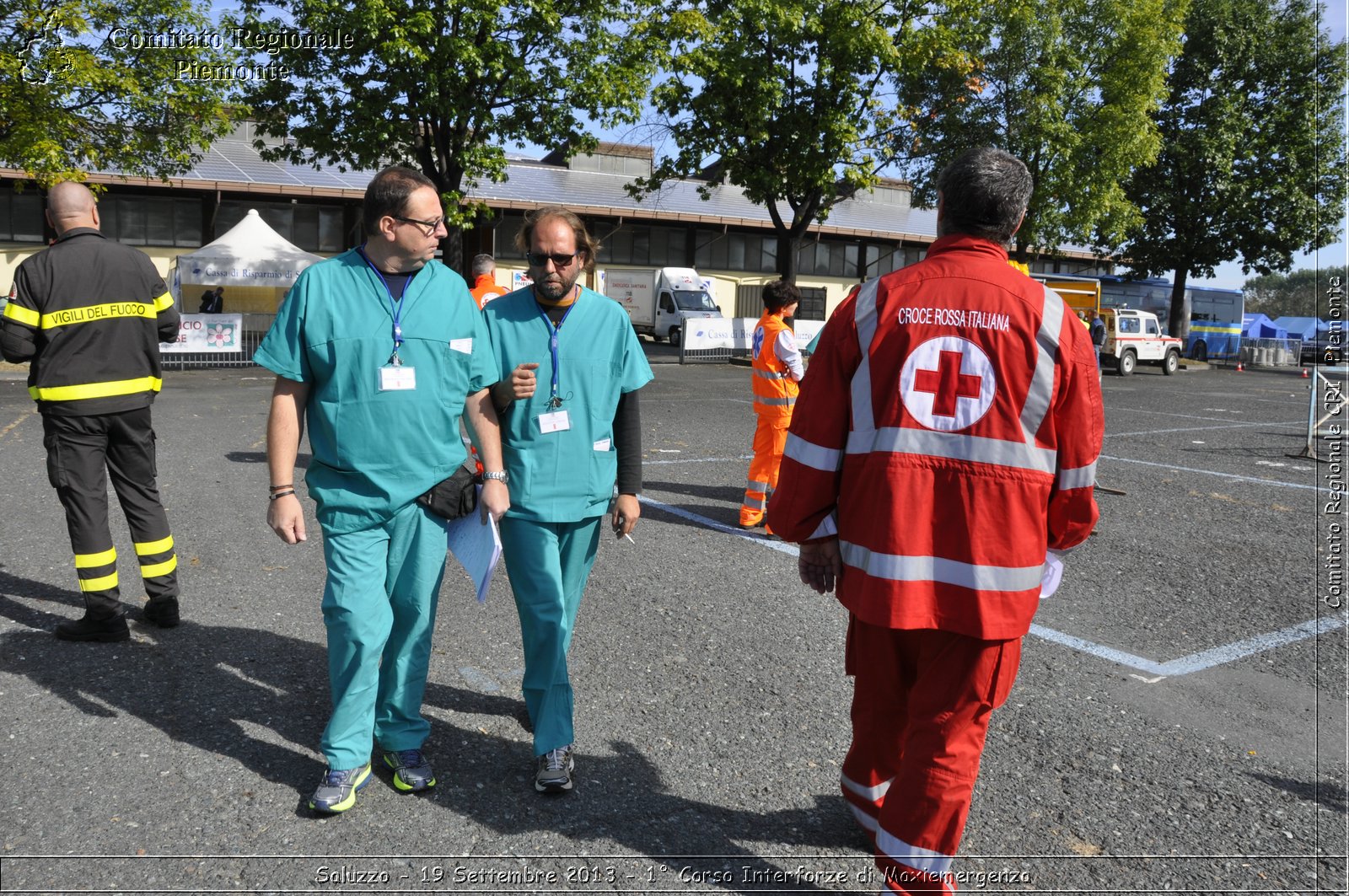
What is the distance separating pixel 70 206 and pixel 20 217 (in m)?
29.8

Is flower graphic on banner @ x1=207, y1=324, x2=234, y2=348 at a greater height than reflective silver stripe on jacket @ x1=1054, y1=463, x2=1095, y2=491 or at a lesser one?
greater

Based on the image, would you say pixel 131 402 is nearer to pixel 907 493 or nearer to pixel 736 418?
pixel 907 493

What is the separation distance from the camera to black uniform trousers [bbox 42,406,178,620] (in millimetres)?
4559

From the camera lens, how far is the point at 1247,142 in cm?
3778

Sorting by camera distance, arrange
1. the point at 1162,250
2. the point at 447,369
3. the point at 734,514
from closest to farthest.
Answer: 1. the point at 447,369
2. the point at 734,514
3. the point at 1162,250

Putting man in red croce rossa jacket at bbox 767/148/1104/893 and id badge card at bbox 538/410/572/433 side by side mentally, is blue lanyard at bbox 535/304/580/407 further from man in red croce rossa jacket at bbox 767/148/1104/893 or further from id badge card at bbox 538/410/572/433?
man in red croce rossa jacket at bbox 767/148/1104/893

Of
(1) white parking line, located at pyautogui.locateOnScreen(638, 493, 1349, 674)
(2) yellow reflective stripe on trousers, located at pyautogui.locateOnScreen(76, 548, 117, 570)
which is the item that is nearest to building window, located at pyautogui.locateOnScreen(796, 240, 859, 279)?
(1) white parking line, located at pyautogui.locateOnScreen(638, 493, 1349, 674)

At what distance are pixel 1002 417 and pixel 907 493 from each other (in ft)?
0.94

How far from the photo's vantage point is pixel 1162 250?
39.5 metres

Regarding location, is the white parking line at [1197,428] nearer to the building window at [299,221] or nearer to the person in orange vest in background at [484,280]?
the person in orange vest in background at [484,280]

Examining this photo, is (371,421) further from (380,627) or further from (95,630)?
(95,630)

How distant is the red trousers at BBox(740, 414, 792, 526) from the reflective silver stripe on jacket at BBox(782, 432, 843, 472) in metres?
4.67

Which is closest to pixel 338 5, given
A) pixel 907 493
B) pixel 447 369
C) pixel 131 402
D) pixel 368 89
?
pixel 368 89

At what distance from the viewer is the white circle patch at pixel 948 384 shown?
8.07ft
